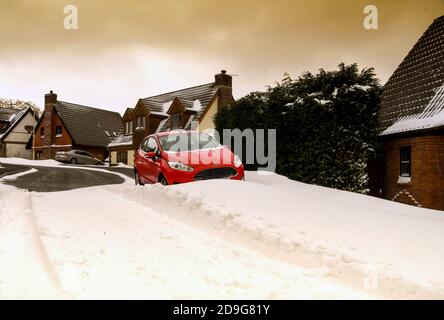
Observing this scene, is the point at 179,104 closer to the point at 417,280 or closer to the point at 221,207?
the point at 221,207

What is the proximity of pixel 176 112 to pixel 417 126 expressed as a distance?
1788 cm

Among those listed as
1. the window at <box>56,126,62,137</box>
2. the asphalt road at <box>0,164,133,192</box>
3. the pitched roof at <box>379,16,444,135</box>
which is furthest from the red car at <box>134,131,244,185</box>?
the window at <box>56,126,62,137</box>

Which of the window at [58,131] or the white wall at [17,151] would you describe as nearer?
the window at [58,131]

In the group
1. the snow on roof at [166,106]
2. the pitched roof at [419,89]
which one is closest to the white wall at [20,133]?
the snow on roof at [166,106]

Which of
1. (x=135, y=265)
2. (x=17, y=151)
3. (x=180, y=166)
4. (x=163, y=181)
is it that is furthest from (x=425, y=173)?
(x=17, y=151)

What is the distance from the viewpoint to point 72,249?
4.76 metres

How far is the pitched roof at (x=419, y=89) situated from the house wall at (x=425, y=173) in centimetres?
53

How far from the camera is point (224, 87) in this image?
93.5ft

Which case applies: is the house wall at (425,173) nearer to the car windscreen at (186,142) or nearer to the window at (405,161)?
the window at (405,161)

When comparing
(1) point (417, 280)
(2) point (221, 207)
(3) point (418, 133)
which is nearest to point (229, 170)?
(2) point (221, 207)

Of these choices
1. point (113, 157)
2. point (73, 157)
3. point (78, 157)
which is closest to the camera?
point (73, 157)

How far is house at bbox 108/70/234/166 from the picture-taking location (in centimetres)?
2781

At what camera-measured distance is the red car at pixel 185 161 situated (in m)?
9.27

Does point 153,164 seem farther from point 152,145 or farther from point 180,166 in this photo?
point 180,166
